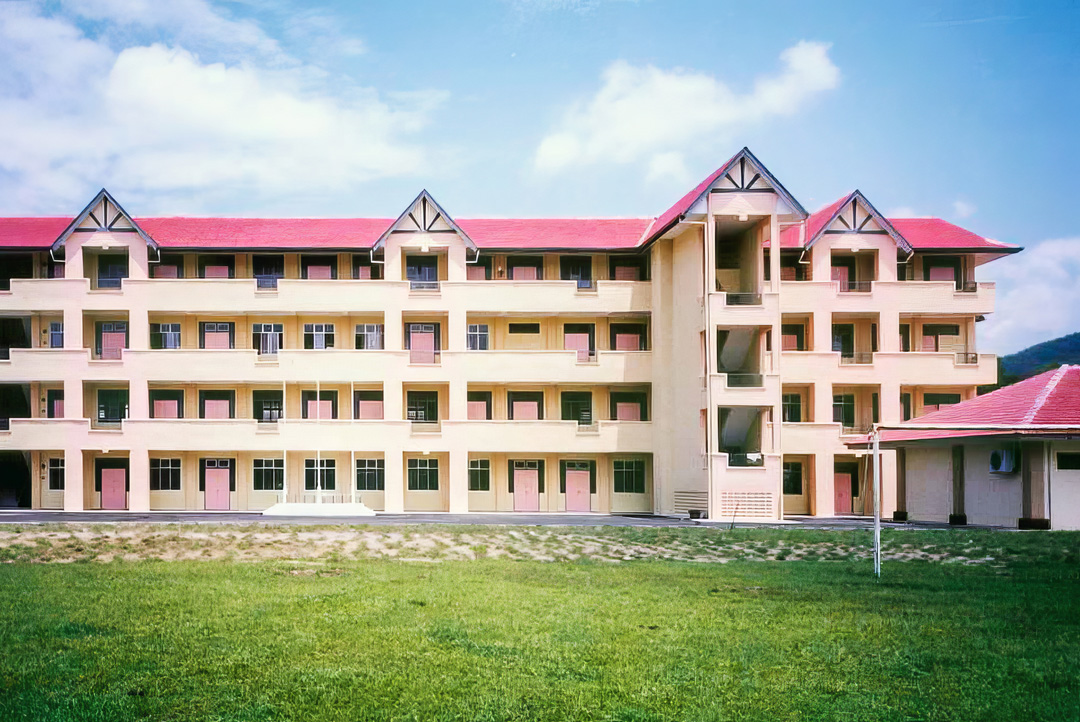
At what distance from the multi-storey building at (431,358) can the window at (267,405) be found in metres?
0.11

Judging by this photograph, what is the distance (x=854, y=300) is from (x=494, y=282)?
55.0 feet

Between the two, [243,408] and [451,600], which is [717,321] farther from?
[451,600]

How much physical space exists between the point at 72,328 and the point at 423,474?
1770 cm

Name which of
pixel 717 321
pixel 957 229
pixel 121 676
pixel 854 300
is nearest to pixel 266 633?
pixel 121 676

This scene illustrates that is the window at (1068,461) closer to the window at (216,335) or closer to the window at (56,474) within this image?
the window at (216,335)

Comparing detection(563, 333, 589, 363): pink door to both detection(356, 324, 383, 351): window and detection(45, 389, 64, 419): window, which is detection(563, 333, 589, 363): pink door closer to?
detection(356, 324, 383, 351): window

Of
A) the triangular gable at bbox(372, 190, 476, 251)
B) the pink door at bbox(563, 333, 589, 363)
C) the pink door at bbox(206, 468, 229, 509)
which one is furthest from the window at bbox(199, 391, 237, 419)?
the pink door at bbox(563, 333, 589, 363)

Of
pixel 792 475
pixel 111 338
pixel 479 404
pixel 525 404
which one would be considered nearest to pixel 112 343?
pixel 111 338

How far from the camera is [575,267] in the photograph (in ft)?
168

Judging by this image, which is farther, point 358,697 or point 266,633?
point 266,633

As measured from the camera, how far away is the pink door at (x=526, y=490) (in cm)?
5000

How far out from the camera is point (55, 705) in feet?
34.0

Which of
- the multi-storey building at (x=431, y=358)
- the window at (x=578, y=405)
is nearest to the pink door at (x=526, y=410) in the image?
the multi-storey building at (x=431, y=358)

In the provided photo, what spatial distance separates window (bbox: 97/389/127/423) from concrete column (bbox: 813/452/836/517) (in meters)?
32.5
